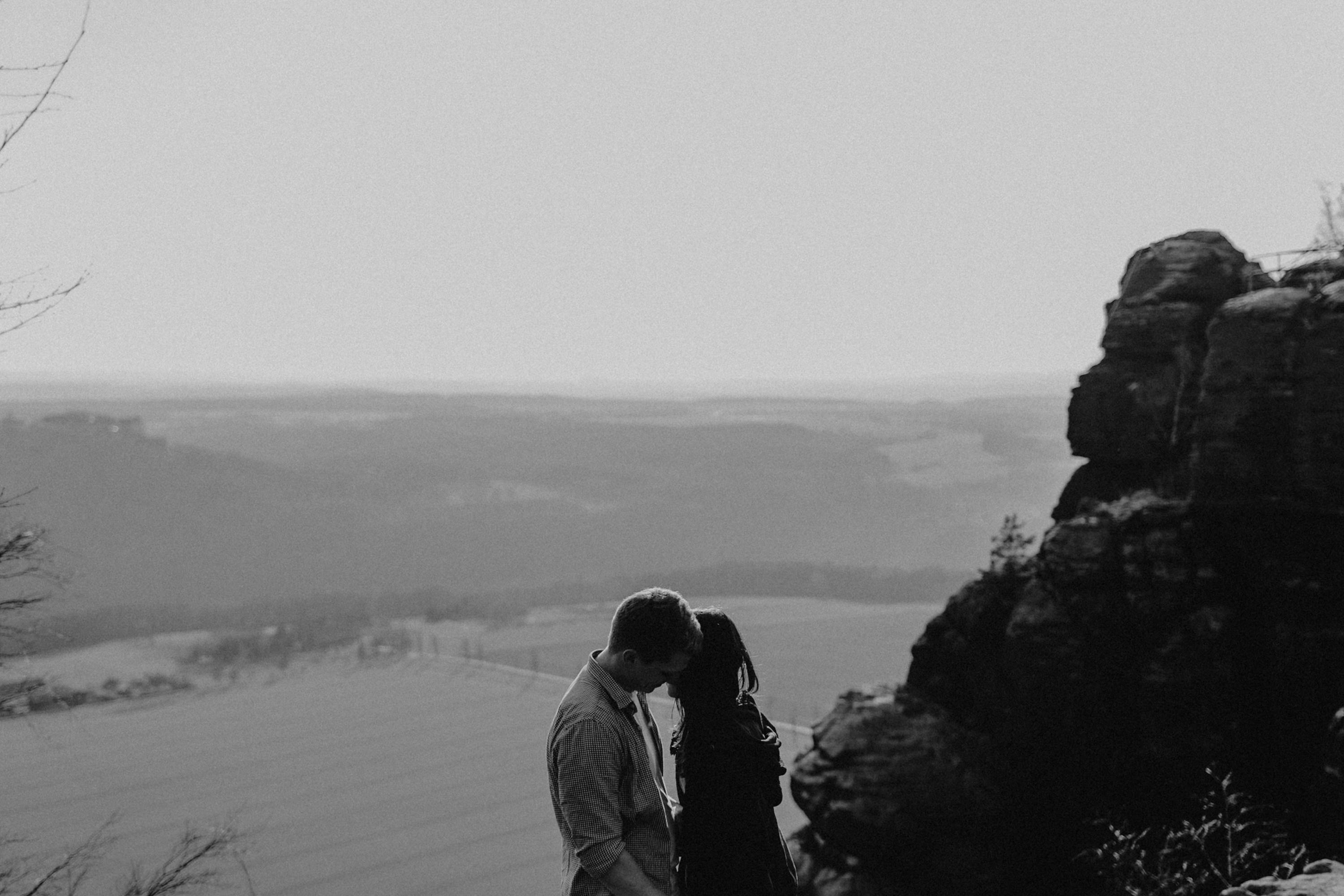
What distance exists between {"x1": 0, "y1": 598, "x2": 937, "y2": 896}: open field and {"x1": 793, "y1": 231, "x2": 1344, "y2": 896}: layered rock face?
18295mm

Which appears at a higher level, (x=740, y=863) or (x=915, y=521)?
(x=740, y=863)

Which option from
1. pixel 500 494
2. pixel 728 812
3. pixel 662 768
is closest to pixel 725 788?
→ pixel 728 812

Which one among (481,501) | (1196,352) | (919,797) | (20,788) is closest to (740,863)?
(919,797)

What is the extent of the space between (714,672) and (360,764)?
4669cm

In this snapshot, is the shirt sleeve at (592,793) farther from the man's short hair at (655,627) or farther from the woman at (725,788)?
the woman at (725,788)

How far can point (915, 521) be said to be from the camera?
116875 millimetres

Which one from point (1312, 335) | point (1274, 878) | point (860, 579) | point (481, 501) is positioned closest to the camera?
point (1274, 878)

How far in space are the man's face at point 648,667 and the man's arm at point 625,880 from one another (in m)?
0.45

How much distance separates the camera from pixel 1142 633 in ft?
38.8

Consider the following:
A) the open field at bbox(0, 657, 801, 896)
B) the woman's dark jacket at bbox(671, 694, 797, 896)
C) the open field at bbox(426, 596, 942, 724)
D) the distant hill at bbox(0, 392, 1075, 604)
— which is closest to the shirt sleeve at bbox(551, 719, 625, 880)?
the woman's dark jacket at bbox(671, 694, 797, 896)

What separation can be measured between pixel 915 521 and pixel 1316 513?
4244 inches

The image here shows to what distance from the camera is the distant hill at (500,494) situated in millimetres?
99125

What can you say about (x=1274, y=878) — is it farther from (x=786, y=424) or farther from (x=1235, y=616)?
(x=786, y=424)

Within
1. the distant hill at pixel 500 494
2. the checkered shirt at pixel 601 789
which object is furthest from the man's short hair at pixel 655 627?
the distant hill at pixel 500 494
